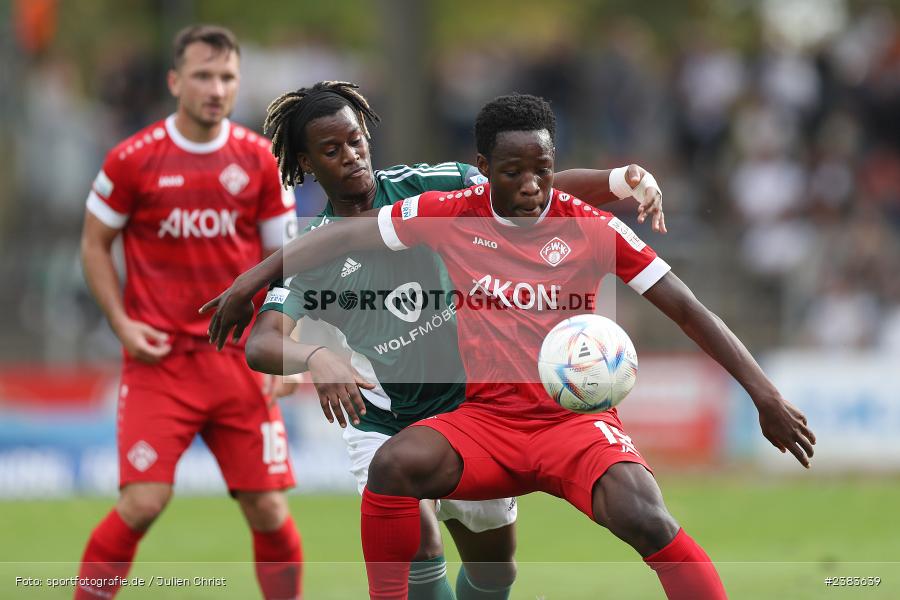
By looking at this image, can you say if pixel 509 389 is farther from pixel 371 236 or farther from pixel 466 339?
pixel 371 236

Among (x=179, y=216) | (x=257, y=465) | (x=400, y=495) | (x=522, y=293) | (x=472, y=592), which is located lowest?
(x=472, y=592)

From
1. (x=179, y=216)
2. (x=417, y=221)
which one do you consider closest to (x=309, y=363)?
(x=417, y=221)

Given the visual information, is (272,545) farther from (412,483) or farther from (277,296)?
(412,483)

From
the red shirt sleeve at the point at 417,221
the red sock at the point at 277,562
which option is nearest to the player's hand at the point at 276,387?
the red sock at the point at 277,562

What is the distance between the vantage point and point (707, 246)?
15766mm

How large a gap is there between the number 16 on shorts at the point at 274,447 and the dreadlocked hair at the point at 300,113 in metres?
1.47

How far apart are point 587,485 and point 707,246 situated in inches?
431

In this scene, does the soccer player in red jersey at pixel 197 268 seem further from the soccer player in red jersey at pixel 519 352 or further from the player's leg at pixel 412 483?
the player's leg at pixel 412 483

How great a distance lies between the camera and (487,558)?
623 cm

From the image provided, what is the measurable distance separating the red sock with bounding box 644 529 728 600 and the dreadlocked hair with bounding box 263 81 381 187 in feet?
7.64

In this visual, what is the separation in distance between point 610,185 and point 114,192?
271cm

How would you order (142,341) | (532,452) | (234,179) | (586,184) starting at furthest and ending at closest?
(234,179), (142,341), (586,184), (532,452)

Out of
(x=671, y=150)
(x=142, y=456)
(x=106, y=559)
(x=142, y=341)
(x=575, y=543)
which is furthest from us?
(x=671, y=150)

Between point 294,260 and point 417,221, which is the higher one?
point 417,221
